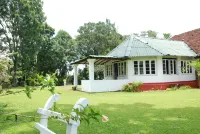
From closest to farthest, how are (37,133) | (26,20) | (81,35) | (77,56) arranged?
(37,133), (26,20), (77,56), (81,35)

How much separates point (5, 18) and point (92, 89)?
864 inches

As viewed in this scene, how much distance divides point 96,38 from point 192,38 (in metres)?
21.3

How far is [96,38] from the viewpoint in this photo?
42938 millimetres

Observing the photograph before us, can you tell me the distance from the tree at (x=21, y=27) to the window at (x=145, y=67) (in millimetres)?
18164

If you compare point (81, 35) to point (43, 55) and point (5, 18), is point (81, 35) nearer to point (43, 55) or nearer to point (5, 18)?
point (43, 55)

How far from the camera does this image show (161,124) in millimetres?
6086

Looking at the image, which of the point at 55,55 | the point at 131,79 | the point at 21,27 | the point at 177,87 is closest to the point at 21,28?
the point at 21,27

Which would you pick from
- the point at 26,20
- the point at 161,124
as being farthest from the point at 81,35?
the point at 161,124

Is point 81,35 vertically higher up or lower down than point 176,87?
higher up

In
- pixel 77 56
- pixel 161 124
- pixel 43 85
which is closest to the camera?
pixel 43 85

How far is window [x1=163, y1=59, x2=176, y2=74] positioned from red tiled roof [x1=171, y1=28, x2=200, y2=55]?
3873 mm

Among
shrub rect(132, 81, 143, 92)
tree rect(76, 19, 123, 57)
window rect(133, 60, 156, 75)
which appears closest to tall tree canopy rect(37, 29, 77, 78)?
tree rect(76, 19, 123, 57)

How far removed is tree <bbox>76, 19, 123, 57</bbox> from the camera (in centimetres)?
4203

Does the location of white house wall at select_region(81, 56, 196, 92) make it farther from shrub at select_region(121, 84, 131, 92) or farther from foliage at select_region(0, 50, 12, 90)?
foliage at select_region(0, 50, 12, 90)
